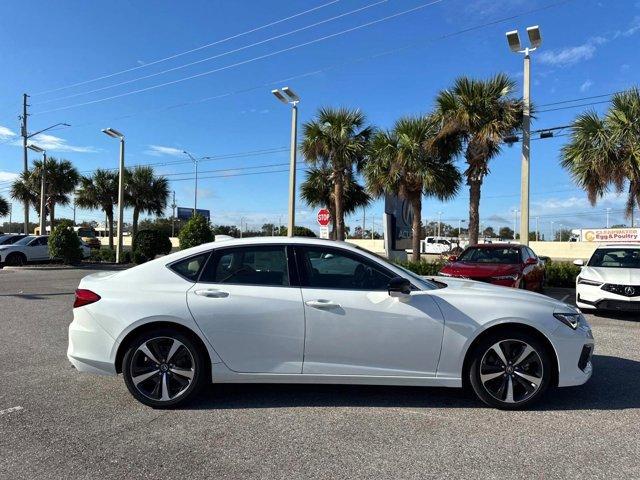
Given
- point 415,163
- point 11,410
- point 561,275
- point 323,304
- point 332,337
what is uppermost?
point 415,163

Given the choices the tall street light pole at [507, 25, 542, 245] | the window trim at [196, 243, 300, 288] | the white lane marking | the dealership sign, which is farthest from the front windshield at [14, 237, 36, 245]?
the dealership sign

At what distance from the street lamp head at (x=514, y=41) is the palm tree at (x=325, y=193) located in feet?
46.7

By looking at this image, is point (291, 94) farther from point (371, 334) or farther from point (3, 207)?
point (3, 207)

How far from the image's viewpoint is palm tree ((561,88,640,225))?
46.1 feet

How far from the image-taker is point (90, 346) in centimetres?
453

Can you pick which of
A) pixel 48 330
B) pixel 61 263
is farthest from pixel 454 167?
pixel 61 263

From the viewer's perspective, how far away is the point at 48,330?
8.09 m

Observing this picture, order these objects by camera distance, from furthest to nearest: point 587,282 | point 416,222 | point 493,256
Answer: point 416,222 → point 493,256 → point 587,282

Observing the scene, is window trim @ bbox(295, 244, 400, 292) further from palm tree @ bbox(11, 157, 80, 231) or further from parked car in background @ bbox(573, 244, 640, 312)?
palm tree @ bbox(11, 157, 80, 231)

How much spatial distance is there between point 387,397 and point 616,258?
7984 mm

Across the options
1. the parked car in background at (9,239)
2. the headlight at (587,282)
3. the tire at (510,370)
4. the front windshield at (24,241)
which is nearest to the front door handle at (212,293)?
the tire at (510,370)

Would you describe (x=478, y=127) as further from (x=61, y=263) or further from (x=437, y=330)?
(x=61, y=263)

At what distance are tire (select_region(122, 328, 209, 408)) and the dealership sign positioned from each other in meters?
52.3

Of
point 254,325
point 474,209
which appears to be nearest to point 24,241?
point 474,209
